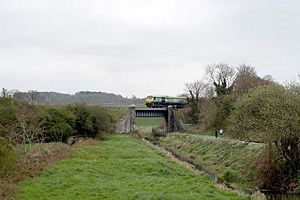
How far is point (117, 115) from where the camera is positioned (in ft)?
265

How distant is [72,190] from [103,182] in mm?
2852

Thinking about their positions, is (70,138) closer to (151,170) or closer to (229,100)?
(151,170)

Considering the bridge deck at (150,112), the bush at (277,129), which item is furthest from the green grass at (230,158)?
the bridge deck at (150,112)

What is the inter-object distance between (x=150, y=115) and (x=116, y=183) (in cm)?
6625

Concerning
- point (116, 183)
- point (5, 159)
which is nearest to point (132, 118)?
point (116, 183)

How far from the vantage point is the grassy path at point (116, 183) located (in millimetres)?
18906

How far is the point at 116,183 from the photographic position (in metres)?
22.1

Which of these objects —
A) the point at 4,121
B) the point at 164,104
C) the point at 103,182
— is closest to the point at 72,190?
the point at 103,182

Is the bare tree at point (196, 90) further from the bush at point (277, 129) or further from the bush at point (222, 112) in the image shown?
the bush at point (277, 129)

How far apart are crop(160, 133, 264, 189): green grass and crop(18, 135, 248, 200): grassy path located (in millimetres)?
2994

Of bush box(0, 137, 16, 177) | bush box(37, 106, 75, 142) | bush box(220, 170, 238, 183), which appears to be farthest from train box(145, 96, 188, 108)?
bush box(0, 137, 16, 177)

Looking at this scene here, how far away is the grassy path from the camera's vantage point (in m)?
18.9

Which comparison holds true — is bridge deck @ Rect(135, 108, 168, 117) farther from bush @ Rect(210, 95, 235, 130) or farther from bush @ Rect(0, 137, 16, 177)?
bush @ Rect(0, 137, 16, 177)

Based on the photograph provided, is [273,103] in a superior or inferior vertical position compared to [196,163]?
superior
